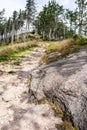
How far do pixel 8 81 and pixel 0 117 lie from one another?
428cm

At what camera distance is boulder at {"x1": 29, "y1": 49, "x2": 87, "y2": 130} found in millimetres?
8078

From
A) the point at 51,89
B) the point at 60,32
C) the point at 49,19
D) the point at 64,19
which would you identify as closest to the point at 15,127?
the point at 51,89

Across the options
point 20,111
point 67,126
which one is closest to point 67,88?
point 67,126

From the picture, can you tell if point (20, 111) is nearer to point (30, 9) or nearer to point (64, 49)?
point (64, 49)

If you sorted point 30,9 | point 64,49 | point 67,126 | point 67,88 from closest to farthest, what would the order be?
point 67,126, point 67,88, point 64,49, point 30,9

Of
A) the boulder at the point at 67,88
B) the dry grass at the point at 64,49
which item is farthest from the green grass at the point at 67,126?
the dry grass at the point at 64,49

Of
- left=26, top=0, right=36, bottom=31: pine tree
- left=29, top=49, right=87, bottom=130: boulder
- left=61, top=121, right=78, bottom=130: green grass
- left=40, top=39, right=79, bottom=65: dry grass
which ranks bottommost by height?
left=61, top=121, right=78, bottom=130: green grass

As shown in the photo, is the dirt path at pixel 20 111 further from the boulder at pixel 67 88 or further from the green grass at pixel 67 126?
the boulder at pixel 67 88

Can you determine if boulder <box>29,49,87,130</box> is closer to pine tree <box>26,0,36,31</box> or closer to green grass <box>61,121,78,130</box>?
green grass <box>61,121,78,130</box>

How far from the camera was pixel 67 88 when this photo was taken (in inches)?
359


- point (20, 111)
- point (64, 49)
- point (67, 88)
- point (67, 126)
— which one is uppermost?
point (64, 49)

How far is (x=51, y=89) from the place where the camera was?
9.95 m

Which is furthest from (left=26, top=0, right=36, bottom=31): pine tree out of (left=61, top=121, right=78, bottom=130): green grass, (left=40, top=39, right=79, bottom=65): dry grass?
(left=61, top=121, right=78, bottom=130): green grass

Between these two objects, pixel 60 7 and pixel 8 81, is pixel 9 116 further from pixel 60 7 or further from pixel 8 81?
pixel 60 7
